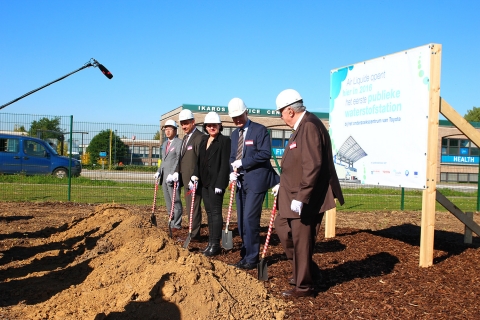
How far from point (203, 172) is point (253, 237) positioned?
1.57 m

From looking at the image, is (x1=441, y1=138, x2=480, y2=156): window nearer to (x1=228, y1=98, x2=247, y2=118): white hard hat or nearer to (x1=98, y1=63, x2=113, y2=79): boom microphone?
(x1=98, y1=63, x2=113, y2=79): boom microphone

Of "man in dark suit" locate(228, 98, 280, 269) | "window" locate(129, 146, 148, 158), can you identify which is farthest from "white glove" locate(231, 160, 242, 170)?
"window" locate(129, 146, 148, 158)

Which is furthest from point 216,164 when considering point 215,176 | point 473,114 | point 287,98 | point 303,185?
point 473,114

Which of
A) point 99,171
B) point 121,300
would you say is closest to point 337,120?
point 121,300

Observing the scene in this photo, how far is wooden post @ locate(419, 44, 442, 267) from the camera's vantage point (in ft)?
20.9

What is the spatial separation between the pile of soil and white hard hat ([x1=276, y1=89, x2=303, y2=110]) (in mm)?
1709

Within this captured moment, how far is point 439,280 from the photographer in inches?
234

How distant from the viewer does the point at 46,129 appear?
15.8 meters

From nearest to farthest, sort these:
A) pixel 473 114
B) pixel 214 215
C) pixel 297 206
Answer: pixel 297 206 < pixel 214 215 < pixel 473 114

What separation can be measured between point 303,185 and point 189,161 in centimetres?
401

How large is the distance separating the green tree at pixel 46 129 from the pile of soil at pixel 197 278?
646cm

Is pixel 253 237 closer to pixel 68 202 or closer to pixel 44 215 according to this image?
pixel 44 215

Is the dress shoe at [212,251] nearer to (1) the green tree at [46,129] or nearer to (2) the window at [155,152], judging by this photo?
(2) the window at [155,152]

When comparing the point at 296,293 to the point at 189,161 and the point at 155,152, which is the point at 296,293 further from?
the point at 155,152
